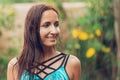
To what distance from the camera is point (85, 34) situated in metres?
8.59

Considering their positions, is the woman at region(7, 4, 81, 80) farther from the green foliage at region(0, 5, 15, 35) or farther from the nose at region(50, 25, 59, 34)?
the green foliage at region(0, 5, 15, 35)

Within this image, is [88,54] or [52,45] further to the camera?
[88,54]

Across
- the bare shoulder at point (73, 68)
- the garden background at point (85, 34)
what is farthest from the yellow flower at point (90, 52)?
the bare shoulder at point (73, 68)

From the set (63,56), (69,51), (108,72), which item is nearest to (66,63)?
(63,56)

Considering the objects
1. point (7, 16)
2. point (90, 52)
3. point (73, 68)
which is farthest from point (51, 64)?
point (7, 16)

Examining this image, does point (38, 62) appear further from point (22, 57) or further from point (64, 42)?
point (64, 42)

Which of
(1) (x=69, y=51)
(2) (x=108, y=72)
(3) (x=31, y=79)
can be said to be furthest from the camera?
(2) (x=108, y=72)

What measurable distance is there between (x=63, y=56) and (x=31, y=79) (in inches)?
14.0

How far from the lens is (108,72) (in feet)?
29.4

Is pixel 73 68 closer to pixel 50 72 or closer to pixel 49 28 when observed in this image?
pixel 50 72

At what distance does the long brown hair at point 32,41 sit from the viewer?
4.59m

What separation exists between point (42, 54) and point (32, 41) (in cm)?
14

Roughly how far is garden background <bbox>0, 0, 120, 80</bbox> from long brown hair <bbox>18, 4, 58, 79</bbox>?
3.71 m

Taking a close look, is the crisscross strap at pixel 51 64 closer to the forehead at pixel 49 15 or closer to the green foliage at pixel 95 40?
the forehead at pixel 49 15
